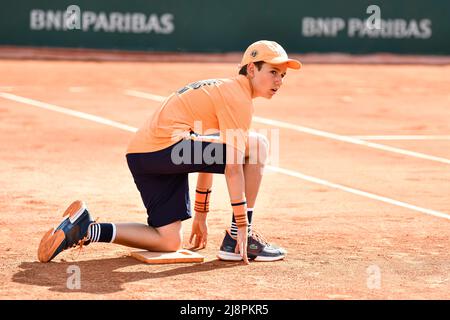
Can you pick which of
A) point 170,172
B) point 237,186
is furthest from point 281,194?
point 237,186

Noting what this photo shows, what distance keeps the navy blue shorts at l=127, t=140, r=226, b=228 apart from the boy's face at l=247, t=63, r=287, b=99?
0.48m

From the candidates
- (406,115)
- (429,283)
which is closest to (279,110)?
(406,115)

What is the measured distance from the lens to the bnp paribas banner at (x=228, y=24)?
898 inches

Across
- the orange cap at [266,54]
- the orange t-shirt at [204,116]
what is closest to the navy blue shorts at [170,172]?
the orange t-shirt at [204,116]

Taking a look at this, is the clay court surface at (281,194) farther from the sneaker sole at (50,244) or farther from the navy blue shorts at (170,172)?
the navy blue shorts at (170,172)

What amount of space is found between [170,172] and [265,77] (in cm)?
93

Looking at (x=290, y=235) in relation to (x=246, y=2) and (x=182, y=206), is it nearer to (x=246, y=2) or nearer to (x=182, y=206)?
(x=182, y=206)

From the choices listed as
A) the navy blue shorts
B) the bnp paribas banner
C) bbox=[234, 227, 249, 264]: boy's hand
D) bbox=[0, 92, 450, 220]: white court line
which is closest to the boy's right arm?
bbox=[234, 227, 249, 264]: boy's hand

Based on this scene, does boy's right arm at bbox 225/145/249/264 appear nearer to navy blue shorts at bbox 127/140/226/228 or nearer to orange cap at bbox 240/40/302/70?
navy blue shorts at bbox 127/140/226/228

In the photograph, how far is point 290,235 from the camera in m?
7.96

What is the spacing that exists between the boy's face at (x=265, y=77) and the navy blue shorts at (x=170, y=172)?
1.56 feet

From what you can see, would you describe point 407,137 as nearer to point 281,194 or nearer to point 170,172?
point 281,194

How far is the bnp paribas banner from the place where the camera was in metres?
22.8

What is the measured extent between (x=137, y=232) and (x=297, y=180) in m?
3.77
